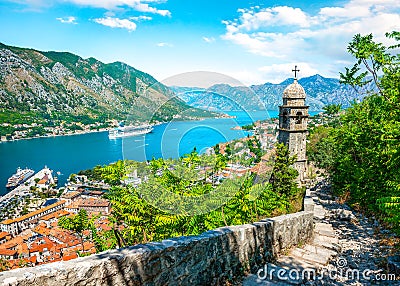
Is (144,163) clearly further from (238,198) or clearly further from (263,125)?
(238,198)

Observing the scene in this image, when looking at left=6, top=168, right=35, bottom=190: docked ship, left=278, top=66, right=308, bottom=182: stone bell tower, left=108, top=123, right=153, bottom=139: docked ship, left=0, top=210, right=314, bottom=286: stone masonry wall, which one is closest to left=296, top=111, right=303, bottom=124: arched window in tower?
left=278, top=66, right=308, bottom=182: stone bell tower

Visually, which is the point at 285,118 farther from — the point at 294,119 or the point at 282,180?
the point at 282,180

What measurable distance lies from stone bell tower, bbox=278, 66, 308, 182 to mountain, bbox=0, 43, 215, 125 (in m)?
88.7

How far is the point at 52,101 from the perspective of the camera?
150 m

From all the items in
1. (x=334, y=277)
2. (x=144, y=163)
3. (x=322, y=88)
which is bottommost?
(x=334, y=277)

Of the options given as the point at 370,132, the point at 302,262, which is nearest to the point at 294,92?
the point at 370,132

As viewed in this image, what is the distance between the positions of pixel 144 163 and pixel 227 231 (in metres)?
1.58

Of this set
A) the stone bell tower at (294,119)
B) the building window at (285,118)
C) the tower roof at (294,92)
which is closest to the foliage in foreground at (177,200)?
the stone bell tower at (294,119)

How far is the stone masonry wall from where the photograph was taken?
2.20 meters

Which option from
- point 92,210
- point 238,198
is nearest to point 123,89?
point 92,210

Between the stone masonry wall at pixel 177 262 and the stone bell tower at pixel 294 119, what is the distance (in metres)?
15.8

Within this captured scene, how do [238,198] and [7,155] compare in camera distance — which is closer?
[238,198]

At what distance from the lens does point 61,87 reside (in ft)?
523

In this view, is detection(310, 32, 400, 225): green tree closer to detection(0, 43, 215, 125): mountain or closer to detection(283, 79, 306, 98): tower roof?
detection(283, 79, 306, 98): tower roof
